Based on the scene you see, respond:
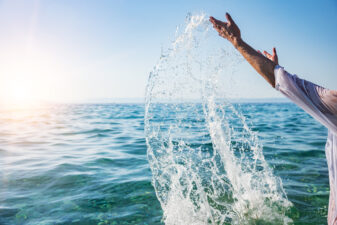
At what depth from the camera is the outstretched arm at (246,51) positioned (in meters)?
1.77

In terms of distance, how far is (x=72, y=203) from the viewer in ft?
15.7

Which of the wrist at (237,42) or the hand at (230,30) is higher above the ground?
the hand at (230,30)

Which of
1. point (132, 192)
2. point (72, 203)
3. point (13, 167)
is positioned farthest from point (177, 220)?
point (13, 167)

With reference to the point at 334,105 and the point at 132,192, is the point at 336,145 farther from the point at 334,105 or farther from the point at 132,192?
the point at 132,192

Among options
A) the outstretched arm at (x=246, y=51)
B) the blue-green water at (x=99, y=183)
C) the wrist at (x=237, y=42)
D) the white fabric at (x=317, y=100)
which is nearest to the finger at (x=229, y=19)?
the outstretched arm at (x=246, y=51)

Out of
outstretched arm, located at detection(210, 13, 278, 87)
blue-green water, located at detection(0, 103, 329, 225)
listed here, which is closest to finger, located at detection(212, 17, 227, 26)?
outstretched arm, located at detection(210, 13, 278, 87)

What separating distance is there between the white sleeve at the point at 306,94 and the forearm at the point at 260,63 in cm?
6

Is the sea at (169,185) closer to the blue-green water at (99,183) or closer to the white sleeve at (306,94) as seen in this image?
the blue-green water at (99,183)

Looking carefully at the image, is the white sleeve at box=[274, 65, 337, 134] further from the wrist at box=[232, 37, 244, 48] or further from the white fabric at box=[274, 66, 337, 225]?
the wrist at box=[232, 37, 244, 48]

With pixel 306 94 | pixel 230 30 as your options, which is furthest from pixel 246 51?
pixel 306 94

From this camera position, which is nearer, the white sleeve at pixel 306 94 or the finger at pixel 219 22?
the white sleeve at pixel 306 94

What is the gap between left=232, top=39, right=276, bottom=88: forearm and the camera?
177cm

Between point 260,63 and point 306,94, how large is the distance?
0.38m

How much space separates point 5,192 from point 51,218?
1.84 metres
